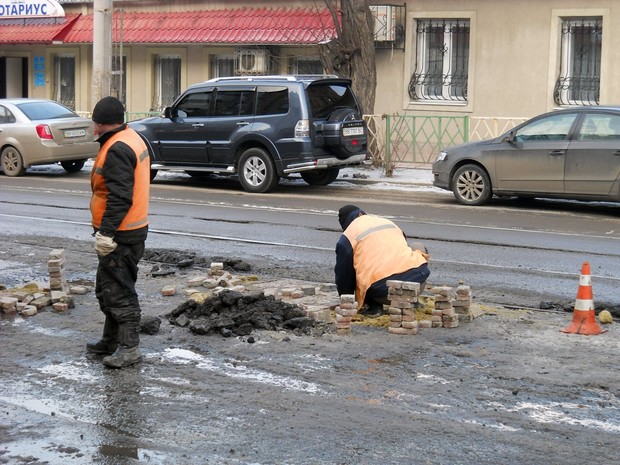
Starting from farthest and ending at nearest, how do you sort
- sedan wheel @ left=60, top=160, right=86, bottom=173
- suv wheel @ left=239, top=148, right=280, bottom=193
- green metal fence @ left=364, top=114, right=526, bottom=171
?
sedan wheel @ left=60, top=160, right=86, bottom=173, green metal fence @ left=364, top=114, right=526, bottom=171, suv wheel @ left=239, top=148, right=280, bottom=193

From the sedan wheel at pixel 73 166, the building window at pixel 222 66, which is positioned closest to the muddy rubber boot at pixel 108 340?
the sedan wheel at pixel 73 166

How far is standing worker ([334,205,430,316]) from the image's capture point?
8.52 m

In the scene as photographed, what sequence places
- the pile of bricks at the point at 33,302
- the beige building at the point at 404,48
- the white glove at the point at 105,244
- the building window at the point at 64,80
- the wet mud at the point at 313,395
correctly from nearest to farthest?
the wet mud at the point at 313,395 < the white glove at the point at 105,244 < the pile of bricks at the point at 33,302 < the beige building at the point at 404,48 < the building window at the point at 64,80

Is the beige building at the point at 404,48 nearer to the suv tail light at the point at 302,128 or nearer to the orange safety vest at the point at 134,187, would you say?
the suv tail light at the point at 302,128

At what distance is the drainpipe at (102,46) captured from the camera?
23.0m

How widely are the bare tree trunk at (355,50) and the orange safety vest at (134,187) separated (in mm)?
15028

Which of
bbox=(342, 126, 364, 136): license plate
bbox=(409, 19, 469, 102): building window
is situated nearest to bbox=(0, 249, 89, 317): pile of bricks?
bbox=(342, 126, 364, 136): license plate

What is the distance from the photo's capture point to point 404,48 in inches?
947

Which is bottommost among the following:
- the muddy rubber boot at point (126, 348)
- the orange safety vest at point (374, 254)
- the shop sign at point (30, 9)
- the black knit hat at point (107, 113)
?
the muddy rubber boot at point (126, 348)

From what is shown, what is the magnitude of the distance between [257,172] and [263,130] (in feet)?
2.47

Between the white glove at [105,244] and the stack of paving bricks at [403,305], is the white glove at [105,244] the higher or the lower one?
the higher one

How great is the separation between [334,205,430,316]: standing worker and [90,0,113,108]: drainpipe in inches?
614

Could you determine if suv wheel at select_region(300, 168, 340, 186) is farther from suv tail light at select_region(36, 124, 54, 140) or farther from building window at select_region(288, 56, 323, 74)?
building window at select_region(288, 56, 323, 74)

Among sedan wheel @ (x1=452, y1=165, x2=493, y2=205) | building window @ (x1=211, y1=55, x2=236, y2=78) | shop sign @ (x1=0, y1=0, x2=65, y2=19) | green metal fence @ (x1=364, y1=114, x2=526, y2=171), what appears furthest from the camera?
shop sign @ (x1=0, y1=0, x2=65, y2=19)
